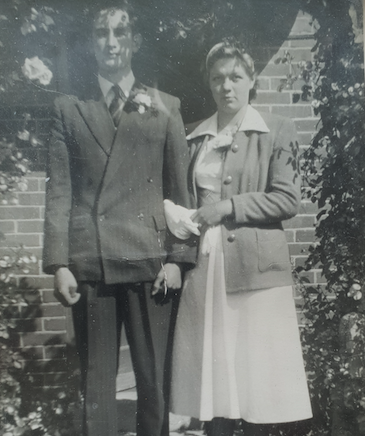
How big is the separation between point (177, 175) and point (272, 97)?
1.67ft

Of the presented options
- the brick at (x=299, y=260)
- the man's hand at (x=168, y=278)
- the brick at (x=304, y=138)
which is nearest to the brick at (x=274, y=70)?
the brick at (x=304, y=138)

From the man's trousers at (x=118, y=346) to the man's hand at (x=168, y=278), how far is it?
0.03m

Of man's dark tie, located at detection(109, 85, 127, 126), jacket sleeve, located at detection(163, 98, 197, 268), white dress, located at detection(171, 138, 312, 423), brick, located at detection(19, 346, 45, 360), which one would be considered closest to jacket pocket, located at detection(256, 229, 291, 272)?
white dress, located at detection(171, 138, 312, 423)

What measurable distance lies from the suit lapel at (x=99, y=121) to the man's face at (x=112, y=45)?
0.14 m

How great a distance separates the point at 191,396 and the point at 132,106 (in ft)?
3.92

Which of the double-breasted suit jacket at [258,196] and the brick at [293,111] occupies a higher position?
the brick at [293,111]

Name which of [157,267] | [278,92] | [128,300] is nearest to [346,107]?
[278,92]

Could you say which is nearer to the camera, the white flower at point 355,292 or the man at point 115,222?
the man at point 115,222

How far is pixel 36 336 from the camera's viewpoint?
7.39 ft

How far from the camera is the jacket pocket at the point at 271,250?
2209mm

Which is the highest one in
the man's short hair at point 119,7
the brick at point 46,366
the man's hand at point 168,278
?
the man's short hair at point 119,7

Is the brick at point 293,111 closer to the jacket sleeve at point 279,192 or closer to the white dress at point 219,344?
the jacket sleeve at point 279,192

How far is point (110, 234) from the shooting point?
219 centimetres

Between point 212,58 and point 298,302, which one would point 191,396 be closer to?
point 298,302
